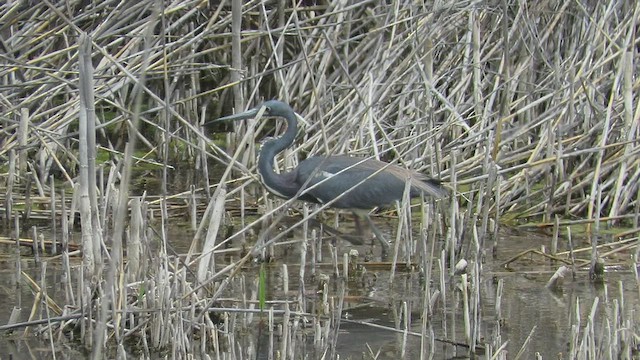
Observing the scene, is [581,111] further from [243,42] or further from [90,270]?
[90,270]

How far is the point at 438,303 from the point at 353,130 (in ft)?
7.32

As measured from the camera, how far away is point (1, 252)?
245 inches

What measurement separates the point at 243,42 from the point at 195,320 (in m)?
4.19

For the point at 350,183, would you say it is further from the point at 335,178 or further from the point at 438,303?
the point at 438,303

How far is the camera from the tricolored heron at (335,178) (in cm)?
653

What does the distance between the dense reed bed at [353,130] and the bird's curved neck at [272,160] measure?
6.3 inches

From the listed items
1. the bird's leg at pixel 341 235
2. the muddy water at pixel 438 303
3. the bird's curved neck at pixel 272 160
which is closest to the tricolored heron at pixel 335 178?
the bird's curved neck at pixel 272 160

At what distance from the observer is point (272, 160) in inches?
266

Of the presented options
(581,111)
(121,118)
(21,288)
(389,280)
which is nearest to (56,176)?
(121,118)

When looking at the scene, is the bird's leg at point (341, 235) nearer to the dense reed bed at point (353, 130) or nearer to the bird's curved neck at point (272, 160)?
Answer: the dense reed bed at point (353, 130)

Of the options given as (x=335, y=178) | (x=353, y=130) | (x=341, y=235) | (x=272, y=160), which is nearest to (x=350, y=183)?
(x=335, y=178)

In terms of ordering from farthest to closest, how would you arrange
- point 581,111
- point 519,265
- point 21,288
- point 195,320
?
point 581,111
point 519,265
point 21,288
point 195,320

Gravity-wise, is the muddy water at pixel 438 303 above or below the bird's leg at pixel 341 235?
below

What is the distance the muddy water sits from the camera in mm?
4715
